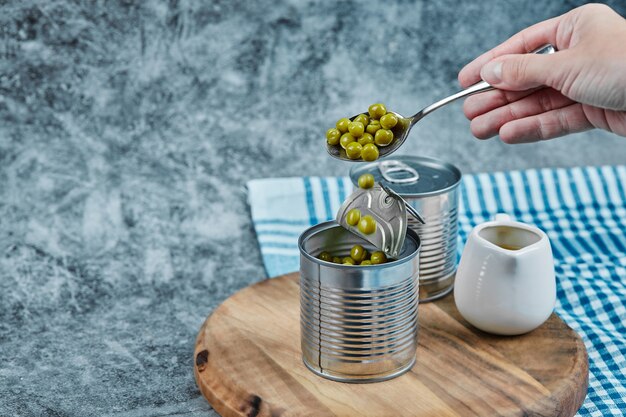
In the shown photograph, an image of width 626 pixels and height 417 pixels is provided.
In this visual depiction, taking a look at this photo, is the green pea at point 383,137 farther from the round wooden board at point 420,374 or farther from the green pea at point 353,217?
the round wooden board at point 420,374

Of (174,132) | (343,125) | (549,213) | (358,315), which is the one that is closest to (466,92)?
(343,125)

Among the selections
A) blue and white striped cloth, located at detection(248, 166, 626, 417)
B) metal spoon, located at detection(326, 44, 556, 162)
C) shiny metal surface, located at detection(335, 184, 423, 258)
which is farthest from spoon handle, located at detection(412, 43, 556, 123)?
blue and white striped cloth, located at detection(248, 166, 626, 417)

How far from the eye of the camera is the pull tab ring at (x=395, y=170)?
2053 mm

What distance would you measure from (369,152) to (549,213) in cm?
125

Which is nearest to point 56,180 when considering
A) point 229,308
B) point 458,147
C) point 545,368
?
point 229,308

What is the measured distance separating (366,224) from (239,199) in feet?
4.11

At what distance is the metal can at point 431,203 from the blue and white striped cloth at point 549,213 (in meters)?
0.44

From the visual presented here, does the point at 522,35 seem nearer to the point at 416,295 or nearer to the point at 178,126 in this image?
the point at 416,295

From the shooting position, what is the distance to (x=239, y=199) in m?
2.93

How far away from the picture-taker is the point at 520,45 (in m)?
2.14

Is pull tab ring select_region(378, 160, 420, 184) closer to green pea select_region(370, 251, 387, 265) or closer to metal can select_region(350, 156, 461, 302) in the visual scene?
metal can select_region(350, 156, 461, 302)

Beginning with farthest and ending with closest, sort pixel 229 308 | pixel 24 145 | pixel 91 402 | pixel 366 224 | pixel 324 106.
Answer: pixel 324 106
pixel 24 145
pixel 229 308
pixel 91 402
pixel 366 224

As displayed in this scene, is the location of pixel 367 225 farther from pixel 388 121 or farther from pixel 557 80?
pixel 557 80

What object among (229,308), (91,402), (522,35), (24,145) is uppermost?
(522,35)
